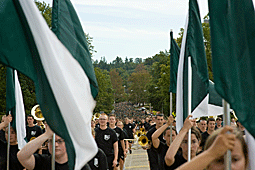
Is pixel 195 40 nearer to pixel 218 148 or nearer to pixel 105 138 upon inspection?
pixel 218 148

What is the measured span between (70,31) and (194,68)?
2.18m

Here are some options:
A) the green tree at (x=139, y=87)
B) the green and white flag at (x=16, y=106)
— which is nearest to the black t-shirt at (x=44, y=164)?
the green and white flag at (x=16, y=106)

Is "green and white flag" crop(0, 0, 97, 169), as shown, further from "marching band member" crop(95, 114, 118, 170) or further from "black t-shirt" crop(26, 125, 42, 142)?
"black t-shirt" crop(26, 125, 42, 142)

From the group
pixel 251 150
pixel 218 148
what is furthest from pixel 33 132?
pixel 218 148

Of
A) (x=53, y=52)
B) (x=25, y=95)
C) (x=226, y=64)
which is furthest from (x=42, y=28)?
(x=25, y=95)

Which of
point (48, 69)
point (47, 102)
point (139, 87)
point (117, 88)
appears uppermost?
point (48, 69)

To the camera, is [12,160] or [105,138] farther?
[105,138]

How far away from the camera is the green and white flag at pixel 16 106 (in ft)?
21.2

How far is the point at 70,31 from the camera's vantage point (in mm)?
4949

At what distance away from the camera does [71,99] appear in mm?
3883

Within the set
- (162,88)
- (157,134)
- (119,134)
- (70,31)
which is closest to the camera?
(70,31)

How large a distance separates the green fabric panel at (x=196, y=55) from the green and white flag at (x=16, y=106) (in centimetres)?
258

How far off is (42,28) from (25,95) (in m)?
29.3

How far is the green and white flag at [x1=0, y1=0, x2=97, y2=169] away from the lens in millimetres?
3799
